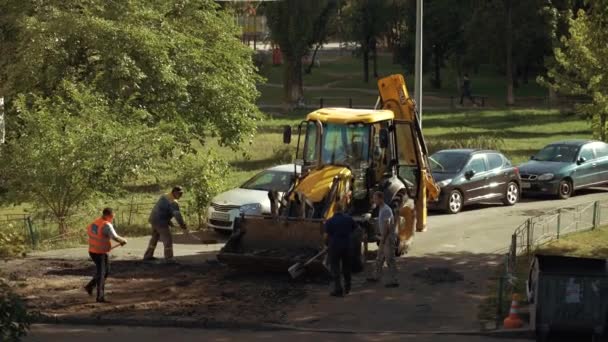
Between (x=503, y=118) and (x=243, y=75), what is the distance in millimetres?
27441

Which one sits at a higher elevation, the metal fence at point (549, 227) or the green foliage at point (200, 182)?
the green foliage at point (200, 182)

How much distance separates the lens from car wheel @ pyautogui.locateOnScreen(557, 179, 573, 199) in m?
29.3

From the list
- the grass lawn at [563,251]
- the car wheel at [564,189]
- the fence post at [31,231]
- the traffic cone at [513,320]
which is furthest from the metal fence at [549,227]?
the fence post at [31,231]

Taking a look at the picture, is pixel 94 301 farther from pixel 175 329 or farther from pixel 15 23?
pixel 15 23

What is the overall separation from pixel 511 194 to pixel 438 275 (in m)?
10.2

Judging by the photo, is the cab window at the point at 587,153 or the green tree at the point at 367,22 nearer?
the cab window at the point at 587,153

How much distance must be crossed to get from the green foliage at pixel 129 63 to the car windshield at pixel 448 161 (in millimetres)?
5688

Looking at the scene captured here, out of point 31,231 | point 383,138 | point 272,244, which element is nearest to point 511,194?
point 383,138

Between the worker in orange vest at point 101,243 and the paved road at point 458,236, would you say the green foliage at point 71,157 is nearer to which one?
the paved road at point 458,236

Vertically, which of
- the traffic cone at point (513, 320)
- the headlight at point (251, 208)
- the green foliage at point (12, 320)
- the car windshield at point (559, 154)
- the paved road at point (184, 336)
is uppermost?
the green foliage at point (12, 320)

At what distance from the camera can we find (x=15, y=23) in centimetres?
2788

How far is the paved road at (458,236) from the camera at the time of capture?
21.5 metres

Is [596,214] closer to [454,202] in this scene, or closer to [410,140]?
[454,202]

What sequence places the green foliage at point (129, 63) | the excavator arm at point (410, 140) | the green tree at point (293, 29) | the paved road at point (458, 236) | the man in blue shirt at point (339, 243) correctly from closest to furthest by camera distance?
the man in blue shirt at point (339, 243) → the paved road at point (458, 236) → the excavator arm at point (410, 140) → the green foliage at point (129, 63) → the green tree at point (293, 29)
